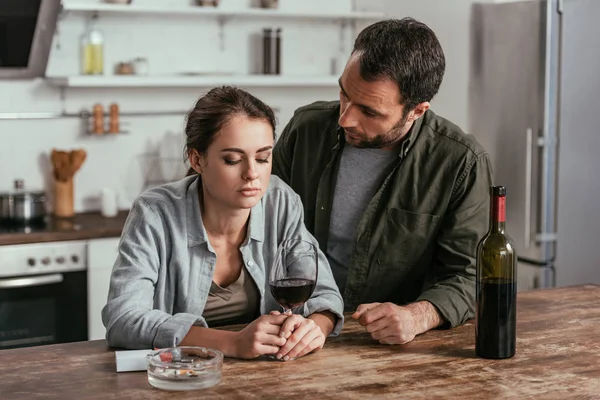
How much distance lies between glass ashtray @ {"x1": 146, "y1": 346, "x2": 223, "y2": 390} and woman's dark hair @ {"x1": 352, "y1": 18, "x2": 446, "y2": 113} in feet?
3.13

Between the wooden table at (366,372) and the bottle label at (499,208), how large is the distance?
323mm

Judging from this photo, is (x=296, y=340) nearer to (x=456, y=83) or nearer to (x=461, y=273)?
(x=461, y=273)

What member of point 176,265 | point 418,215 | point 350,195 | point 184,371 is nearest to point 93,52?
point 350,195

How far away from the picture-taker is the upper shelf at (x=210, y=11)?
4.36m

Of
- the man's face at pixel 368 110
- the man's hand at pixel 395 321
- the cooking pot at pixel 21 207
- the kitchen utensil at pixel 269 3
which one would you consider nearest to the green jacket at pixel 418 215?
the man's face at pixel 368 110

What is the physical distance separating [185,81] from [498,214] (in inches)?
115

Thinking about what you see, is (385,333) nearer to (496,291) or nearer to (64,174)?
(496,291)

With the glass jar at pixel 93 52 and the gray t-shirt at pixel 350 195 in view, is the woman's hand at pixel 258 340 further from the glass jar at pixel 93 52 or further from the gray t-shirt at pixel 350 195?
the glass jar at pixel 93 52

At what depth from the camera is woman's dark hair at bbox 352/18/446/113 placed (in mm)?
2473

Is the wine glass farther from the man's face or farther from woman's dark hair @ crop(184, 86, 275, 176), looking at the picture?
the man's face

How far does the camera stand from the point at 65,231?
162 inches

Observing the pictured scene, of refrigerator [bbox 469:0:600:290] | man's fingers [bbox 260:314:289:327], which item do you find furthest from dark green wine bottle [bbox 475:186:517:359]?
refrigerator [bbox 469:0:600:290]

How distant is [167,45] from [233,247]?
2.67 m

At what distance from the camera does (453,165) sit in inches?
106
